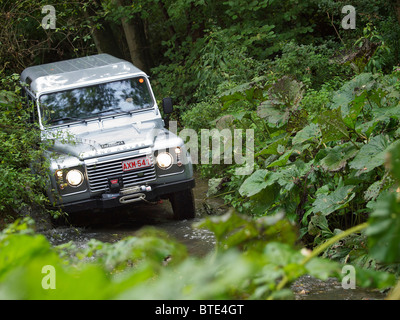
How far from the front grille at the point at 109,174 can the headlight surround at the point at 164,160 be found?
0.11 m

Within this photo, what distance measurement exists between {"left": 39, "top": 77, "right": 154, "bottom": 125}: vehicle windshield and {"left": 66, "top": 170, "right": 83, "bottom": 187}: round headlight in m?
1.04

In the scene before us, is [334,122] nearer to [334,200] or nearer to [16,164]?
[334,200]

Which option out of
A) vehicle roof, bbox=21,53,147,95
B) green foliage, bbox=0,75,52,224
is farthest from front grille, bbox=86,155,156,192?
vehicle roof, bbox=21,53,147,95

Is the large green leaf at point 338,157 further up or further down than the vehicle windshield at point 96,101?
further down

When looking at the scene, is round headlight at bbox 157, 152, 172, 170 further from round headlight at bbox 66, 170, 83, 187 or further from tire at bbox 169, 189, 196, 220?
round headlight at bbox 66, 170, 83, 187

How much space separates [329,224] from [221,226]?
3.99 m

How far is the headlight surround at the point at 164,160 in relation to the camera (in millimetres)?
6996

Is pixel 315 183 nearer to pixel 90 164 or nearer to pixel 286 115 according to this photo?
pixel 286 115

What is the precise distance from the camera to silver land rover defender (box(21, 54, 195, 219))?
6.81 m

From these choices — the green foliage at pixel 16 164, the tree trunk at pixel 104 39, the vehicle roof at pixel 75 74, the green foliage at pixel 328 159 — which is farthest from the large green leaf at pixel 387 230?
the tree trunk at pixel 104 39

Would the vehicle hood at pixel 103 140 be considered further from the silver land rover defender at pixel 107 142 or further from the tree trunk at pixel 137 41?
the tree trunk at pixel 137 41

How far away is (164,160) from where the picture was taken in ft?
23.0

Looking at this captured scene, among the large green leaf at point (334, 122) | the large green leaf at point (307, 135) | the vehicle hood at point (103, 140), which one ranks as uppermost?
the large green leaf at point (334, 122)

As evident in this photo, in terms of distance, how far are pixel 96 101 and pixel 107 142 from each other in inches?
41.2
